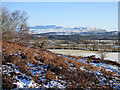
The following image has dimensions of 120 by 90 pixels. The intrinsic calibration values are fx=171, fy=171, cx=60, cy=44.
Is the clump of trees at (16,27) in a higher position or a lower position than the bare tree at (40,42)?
higher

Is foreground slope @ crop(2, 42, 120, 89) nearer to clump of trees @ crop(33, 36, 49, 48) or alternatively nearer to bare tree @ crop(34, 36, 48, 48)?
clump of trees @ crop(33, 36, 49, 48)

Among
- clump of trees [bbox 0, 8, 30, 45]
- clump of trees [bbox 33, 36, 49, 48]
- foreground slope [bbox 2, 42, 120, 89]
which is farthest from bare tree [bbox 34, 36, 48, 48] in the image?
foreground slope [bbox 2, 42, 120, 89]

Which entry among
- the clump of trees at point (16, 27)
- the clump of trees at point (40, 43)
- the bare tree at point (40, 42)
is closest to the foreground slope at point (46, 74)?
the clump of trees at point (16, 27)

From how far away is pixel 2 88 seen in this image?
6031 mm

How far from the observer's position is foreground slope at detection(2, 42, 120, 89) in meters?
6.71

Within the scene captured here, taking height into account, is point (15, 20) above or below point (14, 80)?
above

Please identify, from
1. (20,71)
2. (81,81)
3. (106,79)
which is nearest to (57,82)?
(81,81)

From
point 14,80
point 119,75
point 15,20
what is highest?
point 15,20

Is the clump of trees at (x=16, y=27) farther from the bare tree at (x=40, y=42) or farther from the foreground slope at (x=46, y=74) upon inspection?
the bare tree at (x=40, y=42)

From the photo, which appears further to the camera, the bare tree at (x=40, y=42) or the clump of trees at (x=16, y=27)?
the bare tree at (x=40, y=42)

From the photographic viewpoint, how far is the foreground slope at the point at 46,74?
6.71 metres

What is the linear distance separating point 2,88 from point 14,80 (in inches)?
23.6

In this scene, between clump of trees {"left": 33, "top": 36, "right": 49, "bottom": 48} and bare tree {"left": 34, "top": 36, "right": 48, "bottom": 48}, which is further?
bare tree {"left": 34, "top": 36, "right": 48, "bottom": 48}

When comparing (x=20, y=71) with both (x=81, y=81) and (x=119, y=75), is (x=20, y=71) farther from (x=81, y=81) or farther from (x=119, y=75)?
(x=119, y=75)
